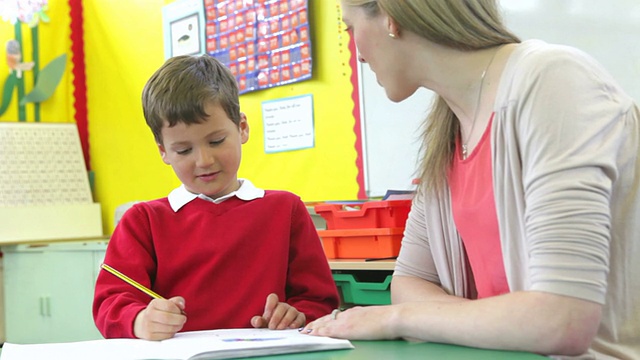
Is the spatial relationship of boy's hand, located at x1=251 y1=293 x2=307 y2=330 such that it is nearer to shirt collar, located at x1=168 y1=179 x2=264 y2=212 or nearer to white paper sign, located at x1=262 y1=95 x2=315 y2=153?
A: shirt collar, located at x1=168 y1=179 x2=264 y2=212

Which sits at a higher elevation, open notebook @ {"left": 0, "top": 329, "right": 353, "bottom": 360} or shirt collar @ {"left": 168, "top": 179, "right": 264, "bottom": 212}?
shirt collar @ {"left": 168, "top": 179, "right": 264, "bottom": 212}

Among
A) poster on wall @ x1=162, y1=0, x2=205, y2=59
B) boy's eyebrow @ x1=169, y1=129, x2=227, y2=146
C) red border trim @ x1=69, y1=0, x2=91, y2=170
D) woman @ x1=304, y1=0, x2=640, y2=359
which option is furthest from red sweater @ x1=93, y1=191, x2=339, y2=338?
red border trim @ x1=69, y1=0, x2=91, y2=170

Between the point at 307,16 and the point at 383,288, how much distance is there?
50.0 inches

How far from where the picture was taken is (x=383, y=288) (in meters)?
2.31

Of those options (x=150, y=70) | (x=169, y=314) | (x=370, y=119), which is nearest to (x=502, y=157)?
(x=169, y=314)

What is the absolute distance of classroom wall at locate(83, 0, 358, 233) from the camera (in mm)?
3102

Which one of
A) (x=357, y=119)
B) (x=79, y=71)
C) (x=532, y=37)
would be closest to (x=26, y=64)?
(x=79, y=71)

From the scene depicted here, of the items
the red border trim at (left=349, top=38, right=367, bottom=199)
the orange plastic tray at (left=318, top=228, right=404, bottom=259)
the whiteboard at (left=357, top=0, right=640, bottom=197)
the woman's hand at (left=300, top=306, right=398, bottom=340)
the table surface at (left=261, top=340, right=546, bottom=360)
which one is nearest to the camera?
the table surface at (left=261, top=340, right=546, bottom=360)

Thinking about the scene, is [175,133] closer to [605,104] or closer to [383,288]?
[605,104]

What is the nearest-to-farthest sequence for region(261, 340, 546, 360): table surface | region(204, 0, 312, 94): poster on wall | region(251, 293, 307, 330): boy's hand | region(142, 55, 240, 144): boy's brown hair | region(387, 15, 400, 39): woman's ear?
region(261, 340, 546, 360): table surface
region(387, 15, 400, 39): woman's ear
region(251, 293, 307, 330): boy's hand
region(142, 55, 240, 144): boy's brown hair
region(204, 0, 312, 94): poster on wall

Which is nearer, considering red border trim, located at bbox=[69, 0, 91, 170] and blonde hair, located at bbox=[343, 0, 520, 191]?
blonde hair, located at bbox=[343, 0, 520, 191]

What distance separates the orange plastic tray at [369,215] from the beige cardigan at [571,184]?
128 cm

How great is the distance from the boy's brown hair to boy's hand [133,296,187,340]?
35 cm

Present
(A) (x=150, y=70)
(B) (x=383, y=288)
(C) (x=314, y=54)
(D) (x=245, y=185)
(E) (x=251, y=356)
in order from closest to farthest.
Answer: (E) (x=251, y=356)
(D) (x=245, y=185)
(B) (x=383, y=288)
(C) (x=314, y=54)
(A) (x=150, y=70)
